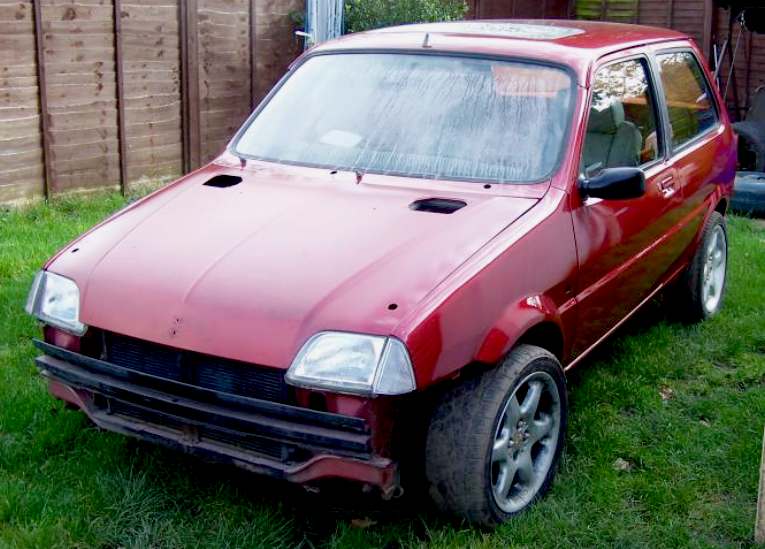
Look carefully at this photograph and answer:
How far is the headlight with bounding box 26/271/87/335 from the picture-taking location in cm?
363

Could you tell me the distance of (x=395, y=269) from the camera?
3426 mm

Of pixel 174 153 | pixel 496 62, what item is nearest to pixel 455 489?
pixel 496 62

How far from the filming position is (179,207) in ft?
13.6

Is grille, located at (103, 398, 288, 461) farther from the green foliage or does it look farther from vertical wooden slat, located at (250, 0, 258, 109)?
the green foliage

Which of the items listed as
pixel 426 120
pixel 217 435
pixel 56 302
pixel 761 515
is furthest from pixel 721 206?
pixel 56 302

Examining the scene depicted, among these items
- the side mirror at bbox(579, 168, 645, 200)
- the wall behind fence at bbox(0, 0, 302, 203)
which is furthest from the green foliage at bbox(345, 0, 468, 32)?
the side mirror at bbox(579, 168, 645, 200)

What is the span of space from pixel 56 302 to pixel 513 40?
7.67 ft

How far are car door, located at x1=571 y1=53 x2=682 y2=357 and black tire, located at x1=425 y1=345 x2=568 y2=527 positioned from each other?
2.61 ft

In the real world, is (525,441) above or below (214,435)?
below

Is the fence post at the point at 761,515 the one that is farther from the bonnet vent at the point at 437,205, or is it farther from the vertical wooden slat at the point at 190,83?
the vertical wooden slat at the point at 190,83

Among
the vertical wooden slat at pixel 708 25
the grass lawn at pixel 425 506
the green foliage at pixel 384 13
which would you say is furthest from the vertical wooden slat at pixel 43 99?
the vertical wooden slat at pixel 708 25

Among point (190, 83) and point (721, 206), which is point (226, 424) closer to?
point (721, 206)

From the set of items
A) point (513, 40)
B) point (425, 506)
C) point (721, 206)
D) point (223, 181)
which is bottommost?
point (425, 506)

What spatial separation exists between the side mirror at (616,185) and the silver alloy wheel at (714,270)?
6.62ft
